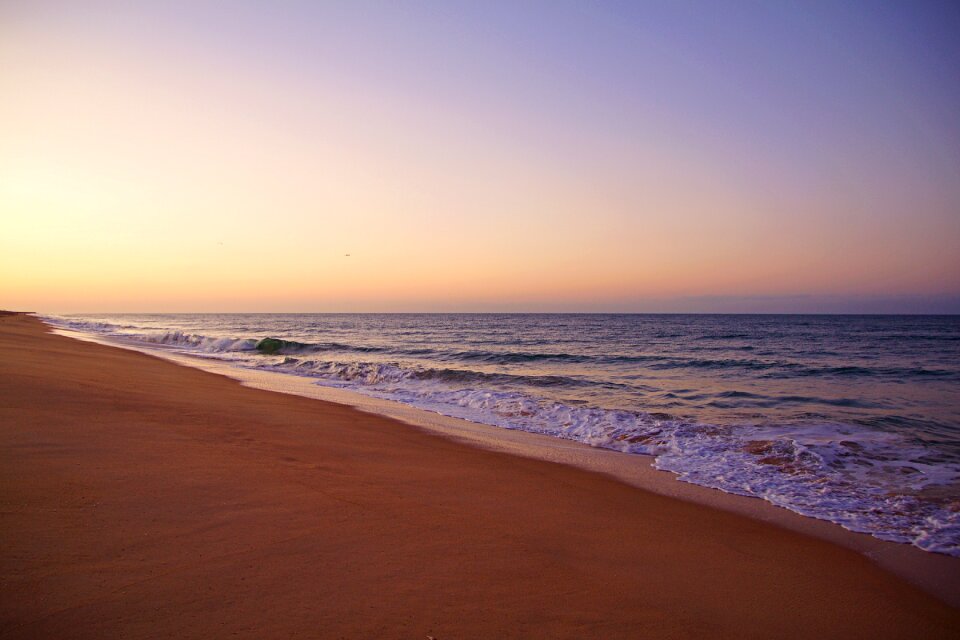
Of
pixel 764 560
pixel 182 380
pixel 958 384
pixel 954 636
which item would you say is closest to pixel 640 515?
pixel 764 560

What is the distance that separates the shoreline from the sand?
25 centimetres

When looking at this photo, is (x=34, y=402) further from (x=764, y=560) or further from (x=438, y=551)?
(x=764, y=560)

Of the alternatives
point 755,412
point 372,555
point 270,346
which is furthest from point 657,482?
point 270,346

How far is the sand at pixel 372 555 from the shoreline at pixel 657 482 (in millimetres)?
246

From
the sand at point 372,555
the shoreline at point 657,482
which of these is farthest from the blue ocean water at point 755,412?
the sand at point 372,555

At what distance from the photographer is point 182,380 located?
13.7 meters

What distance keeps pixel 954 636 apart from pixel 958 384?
60.8 ft

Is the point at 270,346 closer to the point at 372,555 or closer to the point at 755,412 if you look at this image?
the point at 755,412

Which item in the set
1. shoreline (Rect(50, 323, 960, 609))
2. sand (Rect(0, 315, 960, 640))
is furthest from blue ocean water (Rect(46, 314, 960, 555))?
sand (Rect(0, 315, 960, 640))

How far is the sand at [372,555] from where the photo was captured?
9.66 ft

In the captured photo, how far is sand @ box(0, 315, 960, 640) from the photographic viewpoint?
2.94m

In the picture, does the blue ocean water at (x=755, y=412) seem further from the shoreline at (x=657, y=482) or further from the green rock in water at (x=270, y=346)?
the green rock in water at (x=270, y=346)

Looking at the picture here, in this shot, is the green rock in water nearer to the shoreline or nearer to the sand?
the shoreline

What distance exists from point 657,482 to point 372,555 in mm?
4513
